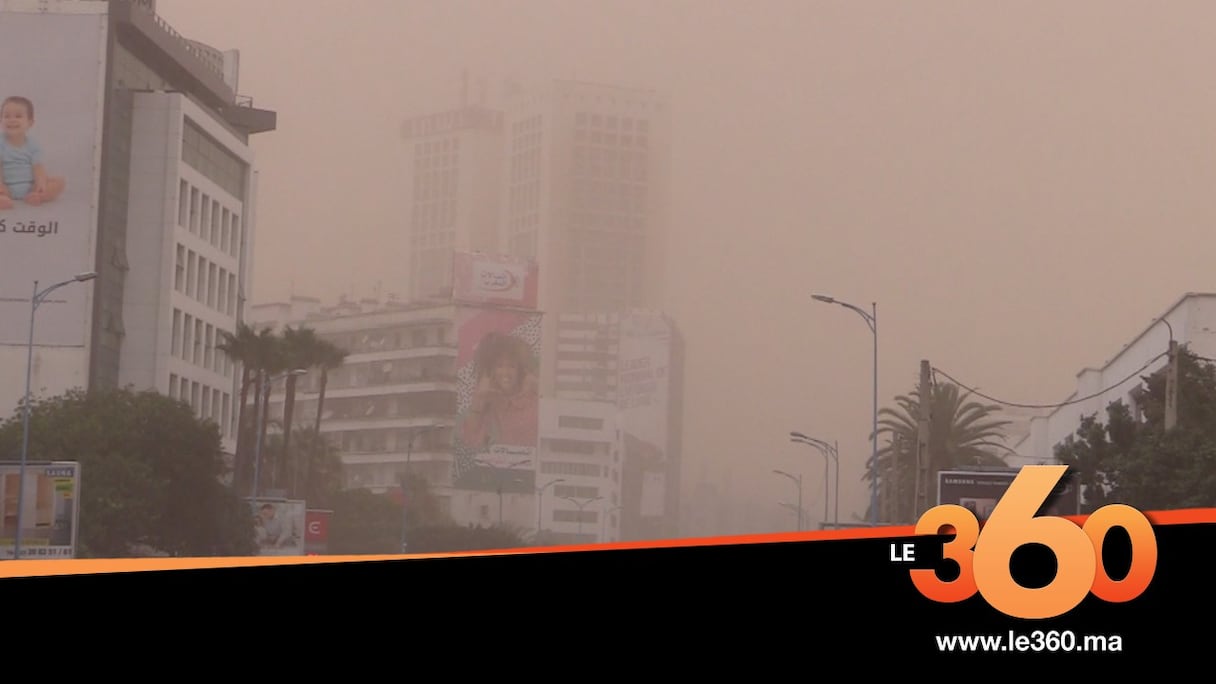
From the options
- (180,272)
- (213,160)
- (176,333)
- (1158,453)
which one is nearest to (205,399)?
(176,333)

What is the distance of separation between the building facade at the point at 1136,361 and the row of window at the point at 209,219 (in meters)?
60.1

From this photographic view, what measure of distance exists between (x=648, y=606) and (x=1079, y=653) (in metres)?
6.06

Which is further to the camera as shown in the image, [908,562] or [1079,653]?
[908,562]

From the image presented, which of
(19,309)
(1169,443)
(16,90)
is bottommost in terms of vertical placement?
(1169,443)

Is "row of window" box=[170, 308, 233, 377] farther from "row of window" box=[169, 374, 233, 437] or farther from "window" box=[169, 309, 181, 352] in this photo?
"row of window" box=[169, 374, 233, 437]

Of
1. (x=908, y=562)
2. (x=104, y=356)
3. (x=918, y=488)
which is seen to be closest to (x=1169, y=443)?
(x=918, y=488)

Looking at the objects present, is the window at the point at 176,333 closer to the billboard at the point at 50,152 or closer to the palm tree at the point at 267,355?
the billboard at the point at 50,152

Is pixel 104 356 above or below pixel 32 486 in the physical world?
above

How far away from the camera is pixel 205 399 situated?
455 feet

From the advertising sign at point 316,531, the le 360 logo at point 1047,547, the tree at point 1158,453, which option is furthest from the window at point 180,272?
the le 360 logo at point 1047,547

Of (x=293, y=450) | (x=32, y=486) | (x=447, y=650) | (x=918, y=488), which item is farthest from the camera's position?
(x=293, y=450)

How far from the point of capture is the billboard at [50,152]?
123m

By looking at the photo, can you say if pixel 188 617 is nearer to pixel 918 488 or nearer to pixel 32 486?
pixel 918 488

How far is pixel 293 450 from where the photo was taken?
608 ft
